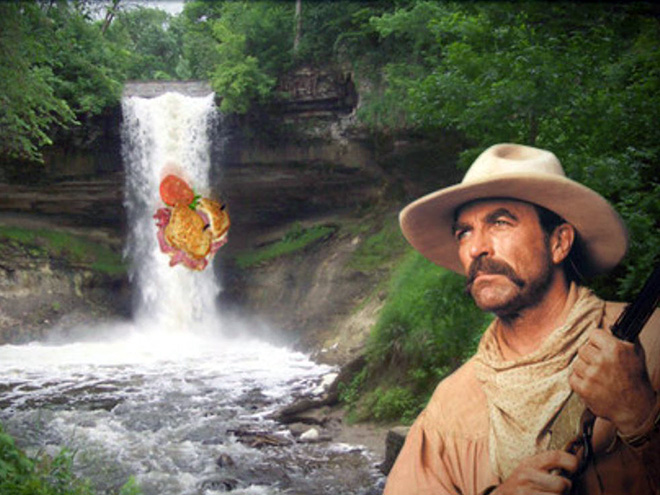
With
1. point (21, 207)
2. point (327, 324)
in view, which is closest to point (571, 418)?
point (327, 324)

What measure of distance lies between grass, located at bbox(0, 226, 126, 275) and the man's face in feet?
63.7

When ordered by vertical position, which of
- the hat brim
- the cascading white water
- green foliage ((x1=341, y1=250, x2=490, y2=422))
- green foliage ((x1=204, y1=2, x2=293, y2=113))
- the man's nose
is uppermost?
green foliage ((x1=204, y1=2, x2=293, y2=113))

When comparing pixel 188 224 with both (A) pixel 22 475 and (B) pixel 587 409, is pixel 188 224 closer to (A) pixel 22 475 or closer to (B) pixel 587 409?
(A) pixel 22 475

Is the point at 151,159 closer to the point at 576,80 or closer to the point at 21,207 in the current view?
the point at 21,207

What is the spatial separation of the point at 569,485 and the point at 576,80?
352cm

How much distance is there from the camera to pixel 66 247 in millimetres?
20609

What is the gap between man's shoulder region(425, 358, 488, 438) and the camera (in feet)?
9.62

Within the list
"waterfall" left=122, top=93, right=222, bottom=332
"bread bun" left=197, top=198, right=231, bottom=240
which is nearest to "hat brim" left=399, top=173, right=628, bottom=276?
"bread bun" left=197, top=198, right=231, bottom=240

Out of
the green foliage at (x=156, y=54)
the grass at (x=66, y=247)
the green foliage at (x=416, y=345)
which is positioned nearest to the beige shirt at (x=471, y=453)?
the green foliage at (x=416, y=345)

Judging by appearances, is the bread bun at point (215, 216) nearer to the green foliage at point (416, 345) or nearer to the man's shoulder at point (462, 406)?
the green foliage at point (416, 345)

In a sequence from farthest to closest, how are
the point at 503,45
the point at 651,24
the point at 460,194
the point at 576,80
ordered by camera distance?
the point at 503,45
the point at 576,80
the point at 651,24
the point at 460,194

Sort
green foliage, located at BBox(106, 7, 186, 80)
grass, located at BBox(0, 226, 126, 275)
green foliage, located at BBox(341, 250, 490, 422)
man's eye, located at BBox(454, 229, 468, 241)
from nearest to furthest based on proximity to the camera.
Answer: man's eye, located at BBox(454, 229, 468, 241)
green foliage, located at BBox(341, 250, 490, 422)
green foliage, located at BBox(106, 7, 186, 80)
grass, located at BBox(0, 226, 126, 275)

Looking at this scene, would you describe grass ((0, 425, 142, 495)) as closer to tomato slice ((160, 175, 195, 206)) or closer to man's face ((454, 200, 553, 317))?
man's face ((454, 200, 553, 317))

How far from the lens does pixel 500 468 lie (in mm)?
2777
